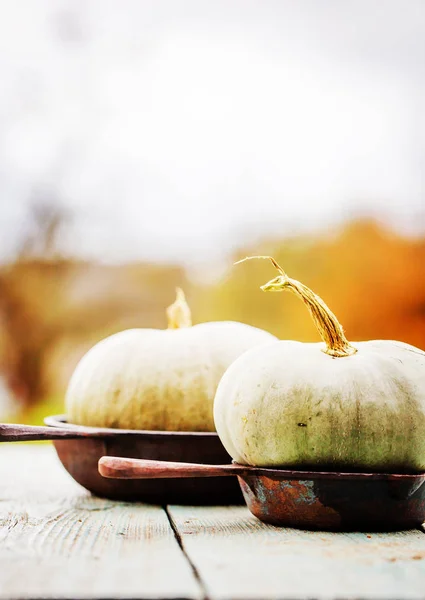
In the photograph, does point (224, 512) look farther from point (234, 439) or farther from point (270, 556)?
point (270, 556)

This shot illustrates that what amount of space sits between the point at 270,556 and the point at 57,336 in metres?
2.58

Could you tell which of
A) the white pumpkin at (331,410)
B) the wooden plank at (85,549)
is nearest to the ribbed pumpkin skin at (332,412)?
the white pumpkin at (331,410)

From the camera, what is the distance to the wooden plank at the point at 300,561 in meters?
0.65

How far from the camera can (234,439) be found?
0.98 meters

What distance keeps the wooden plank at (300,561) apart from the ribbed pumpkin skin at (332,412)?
9 centimetres

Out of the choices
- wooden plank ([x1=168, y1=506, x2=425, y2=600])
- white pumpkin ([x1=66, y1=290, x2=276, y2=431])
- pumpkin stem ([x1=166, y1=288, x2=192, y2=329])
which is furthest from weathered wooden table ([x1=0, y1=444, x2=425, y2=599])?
pumpkin stem ([x1=166, y1=288, x2=192, y2=329])

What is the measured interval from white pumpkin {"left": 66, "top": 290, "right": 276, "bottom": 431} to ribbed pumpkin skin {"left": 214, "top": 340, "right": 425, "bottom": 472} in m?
0.25

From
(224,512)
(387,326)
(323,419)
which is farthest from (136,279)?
(323,419)

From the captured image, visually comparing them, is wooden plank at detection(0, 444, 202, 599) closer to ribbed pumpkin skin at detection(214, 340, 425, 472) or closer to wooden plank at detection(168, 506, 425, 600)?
wooden plank at detection(168, 506, 425, 600)

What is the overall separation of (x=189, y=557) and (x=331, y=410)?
0.83 feet

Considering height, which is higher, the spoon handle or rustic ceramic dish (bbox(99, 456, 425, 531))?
the spoon handle

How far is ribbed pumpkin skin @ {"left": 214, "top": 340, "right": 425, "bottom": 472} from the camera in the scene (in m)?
0.91

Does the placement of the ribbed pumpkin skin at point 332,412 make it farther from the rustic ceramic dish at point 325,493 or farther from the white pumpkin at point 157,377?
the white pumpkin at point 157,377

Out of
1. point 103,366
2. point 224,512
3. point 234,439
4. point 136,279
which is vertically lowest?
point 224,512
